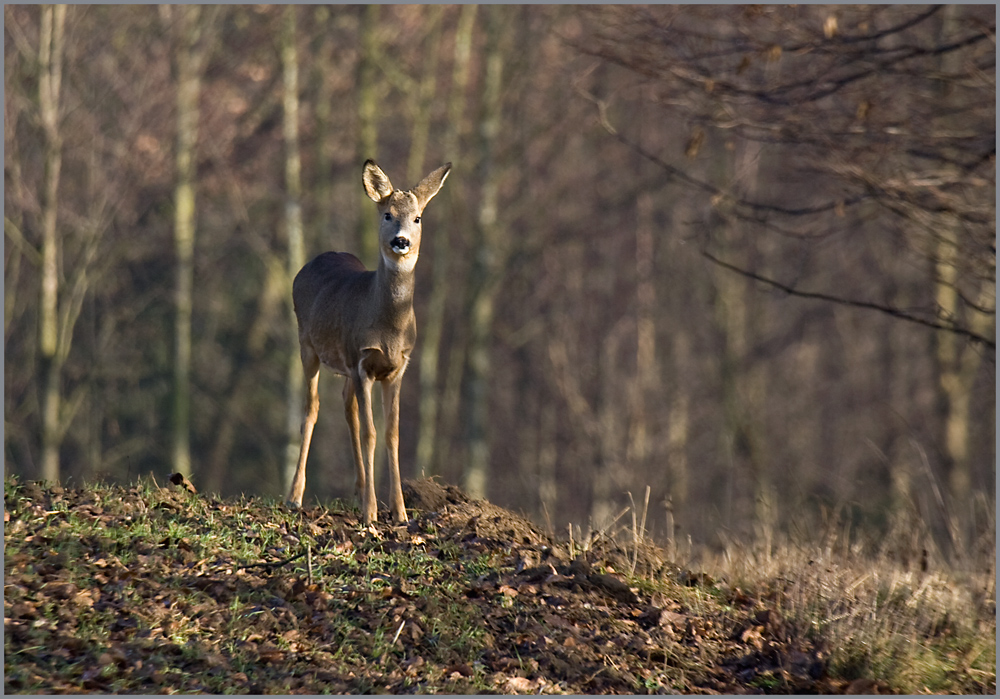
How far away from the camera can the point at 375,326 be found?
7.71 meters

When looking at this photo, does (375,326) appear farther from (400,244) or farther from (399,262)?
(400,244)

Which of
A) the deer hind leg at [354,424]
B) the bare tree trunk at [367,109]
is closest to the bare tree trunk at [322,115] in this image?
the bare tree trunk at [367,109]

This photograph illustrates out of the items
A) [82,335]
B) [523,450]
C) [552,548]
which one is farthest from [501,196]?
[552,548]

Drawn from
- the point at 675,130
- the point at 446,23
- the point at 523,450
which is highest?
the point at 446,23

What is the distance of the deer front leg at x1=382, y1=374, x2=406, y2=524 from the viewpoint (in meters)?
7.52

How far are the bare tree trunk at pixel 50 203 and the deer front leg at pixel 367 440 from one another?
9.59 m

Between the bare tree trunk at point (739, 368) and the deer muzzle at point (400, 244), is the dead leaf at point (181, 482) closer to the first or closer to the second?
the deer muzzle at point (400, 244)

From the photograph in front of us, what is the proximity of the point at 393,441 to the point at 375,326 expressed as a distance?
775mm

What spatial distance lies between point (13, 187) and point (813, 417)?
19.1 meters

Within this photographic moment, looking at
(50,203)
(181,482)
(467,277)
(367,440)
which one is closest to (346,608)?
(367,440)

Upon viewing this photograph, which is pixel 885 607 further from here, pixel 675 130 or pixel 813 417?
pixel 813 417

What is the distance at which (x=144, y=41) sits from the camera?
19.3m

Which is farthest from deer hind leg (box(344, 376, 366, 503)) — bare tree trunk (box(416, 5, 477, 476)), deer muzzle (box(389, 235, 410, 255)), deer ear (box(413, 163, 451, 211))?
bare tree trunk (box(416, 5, 477, 476))

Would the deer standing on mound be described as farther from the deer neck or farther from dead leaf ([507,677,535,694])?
dead leaf ([507,677,535,694])
